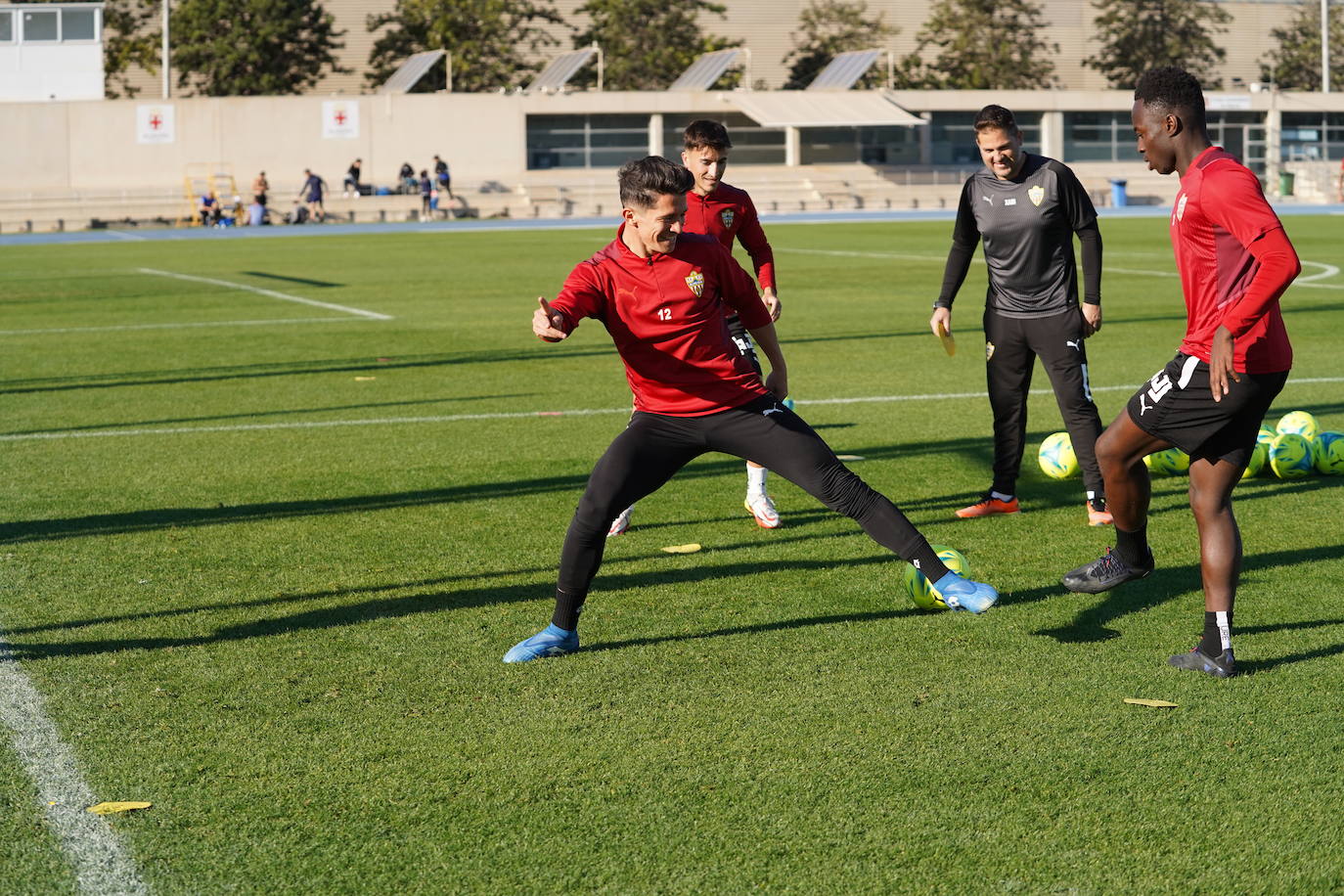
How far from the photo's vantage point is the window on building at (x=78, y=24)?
58219 mm

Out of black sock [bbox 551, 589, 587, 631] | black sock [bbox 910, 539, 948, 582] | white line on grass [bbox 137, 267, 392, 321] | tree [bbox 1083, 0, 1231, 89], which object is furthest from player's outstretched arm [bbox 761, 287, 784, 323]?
tree [bbox 1083, 0, 1231, 89]

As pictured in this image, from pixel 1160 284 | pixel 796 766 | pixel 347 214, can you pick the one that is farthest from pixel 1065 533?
pixel 347 214

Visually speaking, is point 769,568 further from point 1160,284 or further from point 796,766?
point 1160,284

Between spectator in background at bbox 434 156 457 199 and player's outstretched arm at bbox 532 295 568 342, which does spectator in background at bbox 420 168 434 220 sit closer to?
spectator in background at bbox 434 156 457 199

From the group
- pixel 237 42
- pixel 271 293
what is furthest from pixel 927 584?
pixel 237 42

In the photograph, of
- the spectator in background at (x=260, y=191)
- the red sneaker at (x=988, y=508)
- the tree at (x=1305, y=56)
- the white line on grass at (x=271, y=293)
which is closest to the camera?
the red sneaker at (x=988, y=508)

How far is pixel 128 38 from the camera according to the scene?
241ft

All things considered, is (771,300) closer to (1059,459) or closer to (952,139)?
(1059,459)

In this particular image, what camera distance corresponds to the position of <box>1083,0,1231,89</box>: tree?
7625 cm

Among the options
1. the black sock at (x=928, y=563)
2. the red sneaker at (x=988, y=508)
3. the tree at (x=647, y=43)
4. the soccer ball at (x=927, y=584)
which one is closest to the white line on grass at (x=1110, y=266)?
the red sneaker at (x=988, y=508)

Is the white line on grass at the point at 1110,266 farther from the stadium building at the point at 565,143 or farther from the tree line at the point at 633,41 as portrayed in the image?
the tree line at the point at 633,41

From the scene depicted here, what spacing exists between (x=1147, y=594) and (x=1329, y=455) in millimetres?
2994

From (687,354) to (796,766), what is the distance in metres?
1.65

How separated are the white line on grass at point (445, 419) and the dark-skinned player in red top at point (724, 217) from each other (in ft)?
12.2
